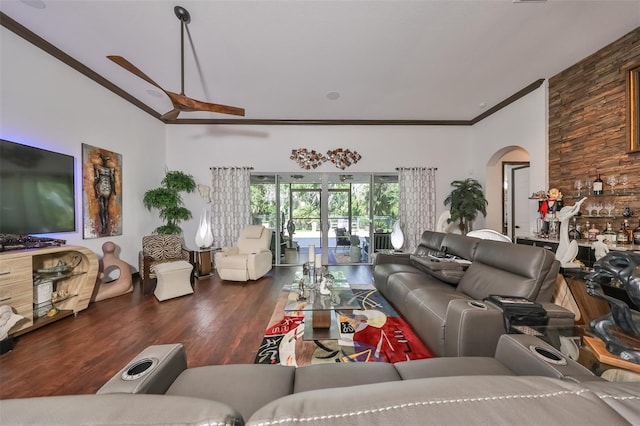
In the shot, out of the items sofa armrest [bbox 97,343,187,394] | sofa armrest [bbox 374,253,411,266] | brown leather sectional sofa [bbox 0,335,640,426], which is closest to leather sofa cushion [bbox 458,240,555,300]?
sofa armrest [bbox 374,253,411,266]

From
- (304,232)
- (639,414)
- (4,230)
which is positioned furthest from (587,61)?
(4,230)

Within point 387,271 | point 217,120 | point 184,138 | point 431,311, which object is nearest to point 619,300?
point 431,311

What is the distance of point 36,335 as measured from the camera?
245 centimetres

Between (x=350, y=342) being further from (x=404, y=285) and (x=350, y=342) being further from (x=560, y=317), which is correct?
(x=560, y=317)

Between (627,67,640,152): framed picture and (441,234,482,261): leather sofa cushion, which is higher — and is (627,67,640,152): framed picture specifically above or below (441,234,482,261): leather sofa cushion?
above

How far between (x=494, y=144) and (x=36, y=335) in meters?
7.21

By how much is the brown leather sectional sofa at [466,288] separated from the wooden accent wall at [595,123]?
207 centimetres

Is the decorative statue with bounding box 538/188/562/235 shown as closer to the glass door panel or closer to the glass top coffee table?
the glass door panel

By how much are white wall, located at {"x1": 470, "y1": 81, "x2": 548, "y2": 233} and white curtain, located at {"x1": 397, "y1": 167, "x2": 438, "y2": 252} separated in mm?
1067

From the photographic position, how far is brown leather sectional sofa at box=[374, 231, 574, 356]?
163 cm

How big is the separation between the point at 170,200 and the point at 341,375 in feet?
15.9

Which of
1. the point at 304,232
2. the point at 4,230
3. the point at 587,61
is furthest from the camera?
the point at 304,232

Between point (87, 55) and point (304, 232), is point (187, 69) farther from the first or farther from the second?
point (304, 232)

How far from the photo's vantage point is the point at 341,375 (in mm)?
1146
